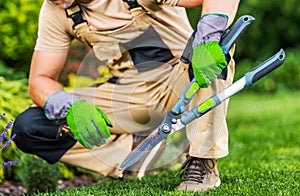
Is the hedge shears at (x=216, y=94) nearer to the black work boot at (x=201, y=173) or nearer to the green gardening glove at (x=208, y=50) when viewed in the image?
the green gardening glove at (x=208, y=50)

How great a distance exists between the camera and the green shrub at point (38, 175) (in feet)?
12.9

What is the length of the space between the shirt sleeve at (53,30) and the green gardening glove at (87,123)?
433 millimetres

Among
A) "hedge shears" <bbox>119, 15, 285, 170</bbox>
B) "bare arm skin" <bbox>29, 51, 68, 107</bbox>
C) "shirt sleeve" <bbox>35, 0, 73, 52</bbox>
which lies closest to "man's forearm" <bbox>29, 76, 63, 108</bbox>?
"bare arm skin" <bbox>29, 51, 68, 107</bbox>

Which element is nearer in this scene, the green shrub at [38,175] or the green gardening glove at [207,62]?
the green gardening glove at [207,62]

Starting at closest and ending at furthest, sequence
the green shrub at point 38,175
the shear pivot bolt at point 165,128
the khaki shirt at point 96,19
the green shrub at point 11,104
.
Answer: the shear pivot bolt at point 165,128 → the khaki shirt at point 96,19 → the green shrub at point 38,175 → the green shrub at point 11,104

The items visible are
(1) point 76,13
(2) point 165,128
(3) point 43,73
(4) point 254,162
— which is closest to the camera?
(2) point 165,128

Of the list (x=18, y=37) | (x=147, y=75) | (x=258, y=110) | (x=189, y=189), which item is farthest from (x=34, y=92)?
(x=258, y=110)

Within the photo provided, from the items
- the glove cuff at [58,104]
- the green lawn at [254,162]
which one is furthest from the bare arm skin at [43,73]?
the green lawn at [254,162]

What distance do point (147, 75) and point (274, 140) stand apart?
6.67ft

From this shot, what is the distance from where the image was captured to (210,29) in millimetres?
2947

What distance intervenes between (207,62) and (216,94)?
21cm

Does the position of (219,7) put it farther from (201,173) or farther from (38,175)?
(38,175)

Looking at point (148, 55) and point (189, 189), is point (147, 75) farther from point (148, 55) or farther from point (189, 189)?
point (189, 189)

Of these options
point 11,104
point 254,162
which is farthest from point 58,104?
point 254,162
